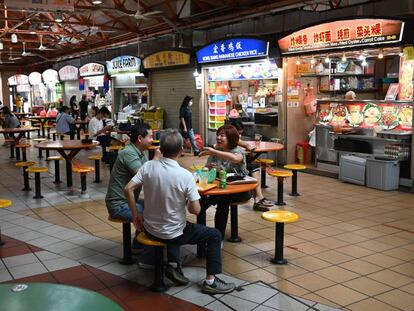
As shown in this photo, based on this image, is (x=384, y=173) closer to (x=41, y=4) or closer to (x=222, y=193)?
(x=222, y=193)

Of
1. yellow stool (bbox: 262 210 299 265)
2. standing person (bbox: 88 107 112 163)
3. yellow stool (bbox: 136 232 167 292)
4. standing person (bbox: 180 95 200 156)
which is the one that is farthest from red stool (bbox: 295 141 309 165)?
yellow stool (bbox: 136 232 167 292)

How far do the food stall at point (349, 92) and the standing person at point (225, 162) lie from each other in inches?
154

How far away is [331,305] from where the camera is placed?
3.62m

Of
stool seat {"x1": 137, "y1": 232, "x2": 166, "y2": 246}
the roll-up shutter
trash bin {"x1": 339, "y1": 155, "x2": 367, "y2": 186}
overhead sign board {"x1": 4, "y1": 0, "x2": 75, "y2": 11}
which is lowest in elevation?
trash bin {"x1": 339, "y1": 155, "x2": 367, "y2": 186}

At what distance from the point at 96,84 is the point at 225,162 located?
59.1 feet

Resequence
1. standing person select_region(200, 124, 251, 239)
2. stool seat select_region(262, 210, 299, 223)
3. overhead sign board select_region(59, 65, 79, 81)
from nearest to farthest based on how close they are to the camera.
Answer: stool seat select_region(262, 210, 299, 223) < standing person select_region(200, 124, 251, 239) < overhead sign board select_region(59, 65, 79, 81)

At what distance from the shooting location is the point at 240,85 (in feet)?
42.0

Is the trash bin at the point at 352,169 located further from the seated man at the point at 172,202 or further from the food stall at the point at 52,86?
the food stall at the point at 52,86

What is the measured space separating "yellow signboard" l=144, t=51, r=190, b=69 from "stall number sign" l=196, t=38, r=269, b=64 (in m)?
0.70

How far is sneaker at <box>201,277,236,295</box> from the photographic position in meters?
3.80

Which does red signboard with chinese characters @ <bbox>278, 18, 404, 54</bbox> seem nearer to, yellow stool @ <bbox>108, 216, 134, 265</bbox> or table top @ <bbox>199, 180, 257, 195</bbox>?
table top @ <bbox>199, 180, 257, 195</bbox>

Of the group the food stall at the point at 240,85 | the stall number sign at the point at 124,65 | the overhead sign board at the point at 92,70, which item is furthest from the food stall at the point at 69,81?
the food stall at the point at 240,85

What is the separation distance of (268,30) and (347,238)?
7425 millimetres

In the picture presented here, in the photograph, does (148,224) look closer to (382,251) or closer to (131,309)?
(131,309)
